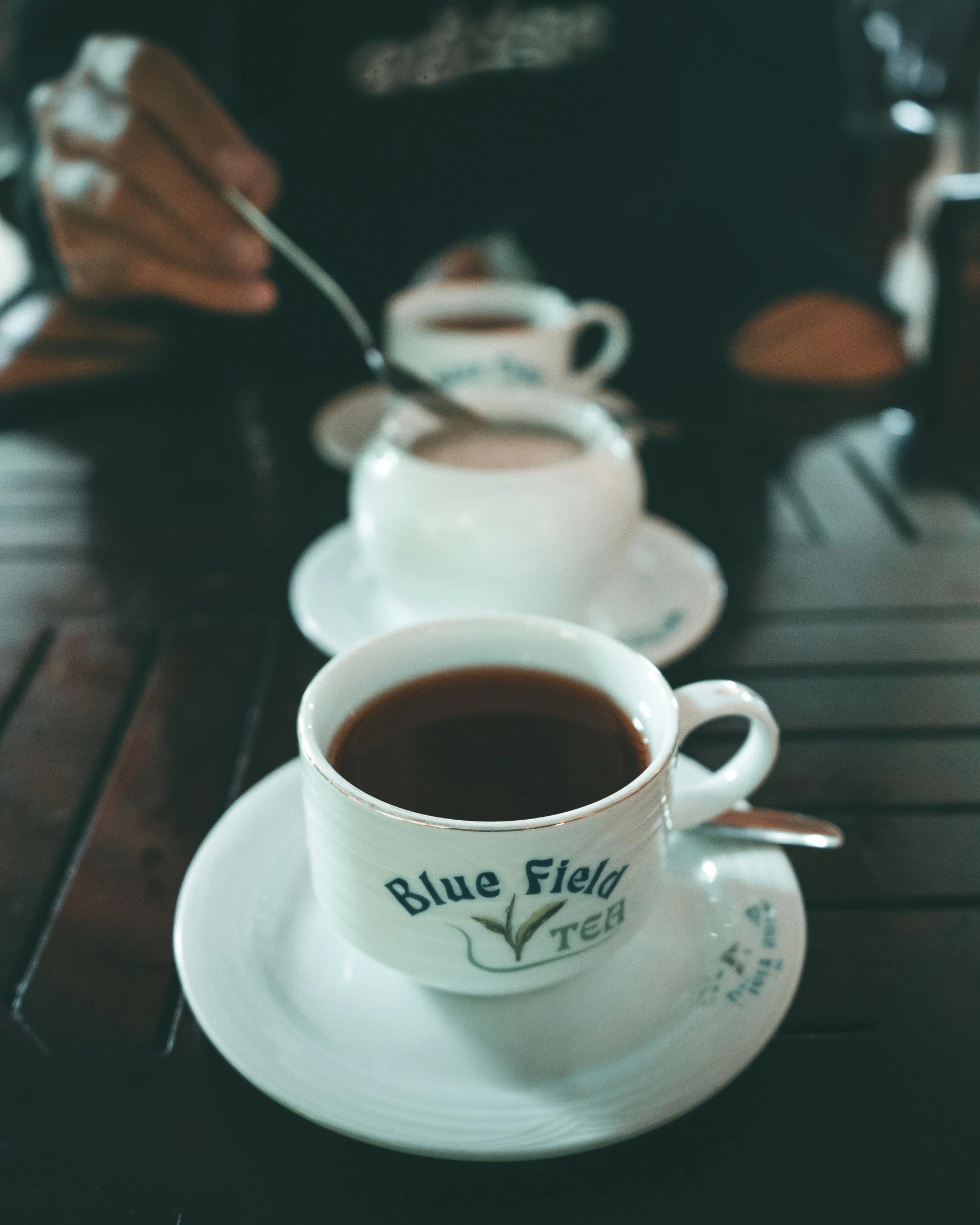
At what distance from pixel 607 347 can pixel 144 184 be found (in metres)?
0.42

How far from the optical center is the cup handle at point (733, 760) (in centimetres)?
42

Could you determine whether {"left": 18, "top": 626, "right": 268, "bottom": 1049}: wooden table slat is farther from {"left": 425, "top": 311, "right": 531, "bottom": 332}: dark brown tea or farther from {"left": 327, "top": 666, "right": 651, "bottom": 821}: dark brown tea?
{"left": 425, "top": 311, "right": 531, "bottom": 332}: dark brown tea

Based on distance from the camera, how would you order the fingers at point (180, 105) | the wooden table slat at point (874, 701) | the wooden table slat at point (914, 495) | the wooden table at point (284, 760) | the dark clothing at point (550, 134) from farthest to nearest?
the dark clothing at point (550, 134)
the fingers at point (180, 105)
the wooden table slat at point (914, 495)
the wooden table slat at point (874, 701)
the wooden table at point (284, 760)

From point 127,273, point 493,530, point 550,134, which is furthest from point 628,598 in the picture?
point 550,134

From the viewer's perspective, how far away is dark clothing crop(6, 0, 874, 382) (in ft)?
3.76

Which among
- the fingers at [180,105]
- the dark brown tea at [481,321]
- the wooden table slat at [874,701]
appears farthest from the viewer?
the dark brown tea at [481,321]

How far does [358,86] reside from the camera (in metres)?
1.17

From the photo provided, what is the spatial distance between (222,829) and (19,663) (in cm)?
24

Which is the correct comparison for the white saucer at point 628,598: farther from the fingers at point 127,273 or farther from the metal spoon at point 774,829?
the fingers at point 127,273

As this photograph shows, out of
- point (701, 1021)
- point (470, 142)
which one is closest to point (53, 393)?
point (470, 142)

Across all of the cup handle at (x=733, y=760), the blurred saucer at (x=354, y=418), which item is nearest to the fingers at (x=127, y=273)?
the blurred saucer at (x=354, y=418)

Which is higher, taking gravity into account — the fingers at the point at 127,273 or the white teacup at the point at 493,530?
the fingers at the point at 127,273

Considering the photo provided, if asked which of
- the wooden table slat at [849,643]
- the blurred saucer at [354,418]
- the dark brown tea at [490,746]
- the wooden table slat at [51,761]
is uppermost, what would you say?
the dark brown tea at [490,746]

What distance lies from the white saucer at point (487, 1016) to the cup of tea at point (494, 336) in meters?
0.48
